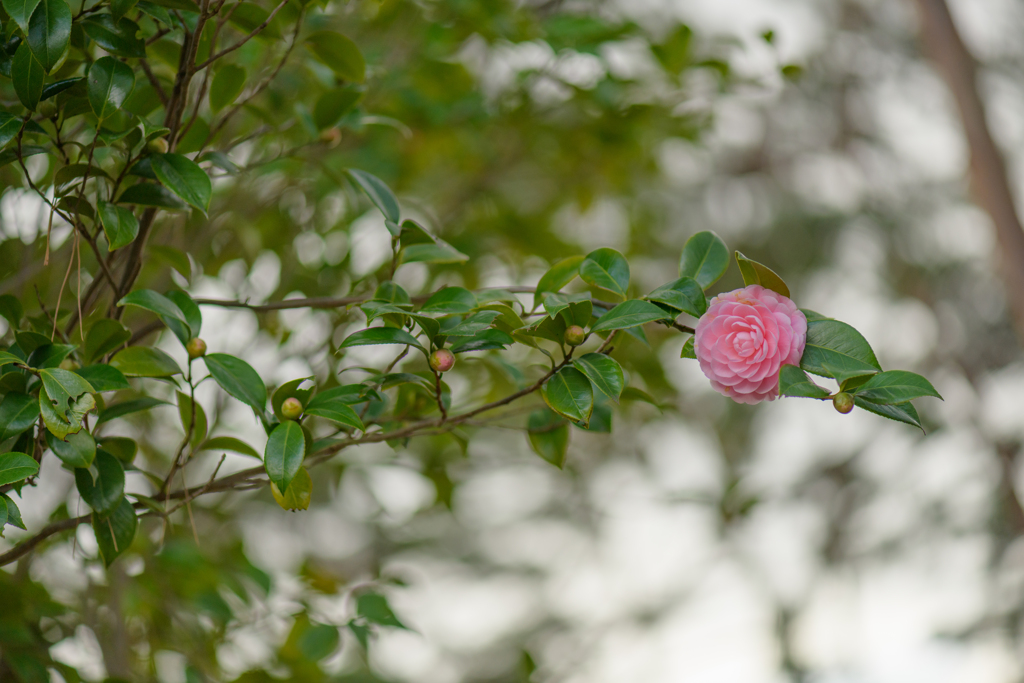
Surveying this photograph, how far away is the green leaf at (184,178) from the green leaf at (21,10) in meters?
0.13

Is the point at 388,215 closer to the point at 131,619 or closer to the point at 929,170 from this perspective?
the point at 131,619

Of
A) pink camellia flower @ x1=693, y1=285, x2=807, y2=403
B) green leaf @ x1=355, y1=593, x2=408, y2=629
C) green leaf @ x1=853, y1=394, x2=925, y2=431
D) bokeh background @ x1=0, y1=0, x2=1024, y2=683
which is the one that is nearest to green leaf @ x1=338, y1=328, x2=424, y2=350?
pink camellia flower @ x1=693, y1=285, x2=807, y2=403

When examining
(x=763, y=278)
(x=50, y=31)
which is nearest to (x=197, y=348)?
(x=50, y=31)

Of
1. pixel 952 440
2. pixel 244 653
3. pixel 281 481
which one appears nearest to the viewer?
pixel 281 481

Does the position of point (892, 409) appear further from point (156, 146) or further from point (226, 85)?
point (226, 85)

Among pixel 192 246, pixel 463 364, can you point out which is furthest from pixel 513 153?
pixel 192 246

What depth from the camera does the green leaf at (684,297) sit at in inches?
21.5

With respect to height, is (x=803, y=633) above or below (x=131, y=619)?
below

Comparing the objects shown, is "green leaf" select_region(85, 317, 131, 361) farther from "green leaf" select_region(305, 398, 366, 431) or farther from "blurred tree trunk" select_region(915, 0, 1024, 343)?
"blurred tree trunk" select_region(915, 0, 1024, 343)

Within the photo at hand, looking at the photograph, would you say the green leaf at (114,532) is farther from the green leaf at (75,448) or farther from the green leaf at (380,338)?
Result: the green leaf at (380,338)

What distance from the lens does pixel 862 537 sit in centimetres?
317

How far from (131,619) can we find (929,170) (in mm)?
3265

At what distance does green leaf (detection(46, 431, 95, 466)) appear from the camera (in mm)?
552

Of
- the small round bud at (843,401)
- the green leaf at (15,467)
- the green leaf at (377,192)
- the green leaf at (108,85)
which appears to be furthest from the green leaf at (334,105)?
the small round bud at (843,401)
